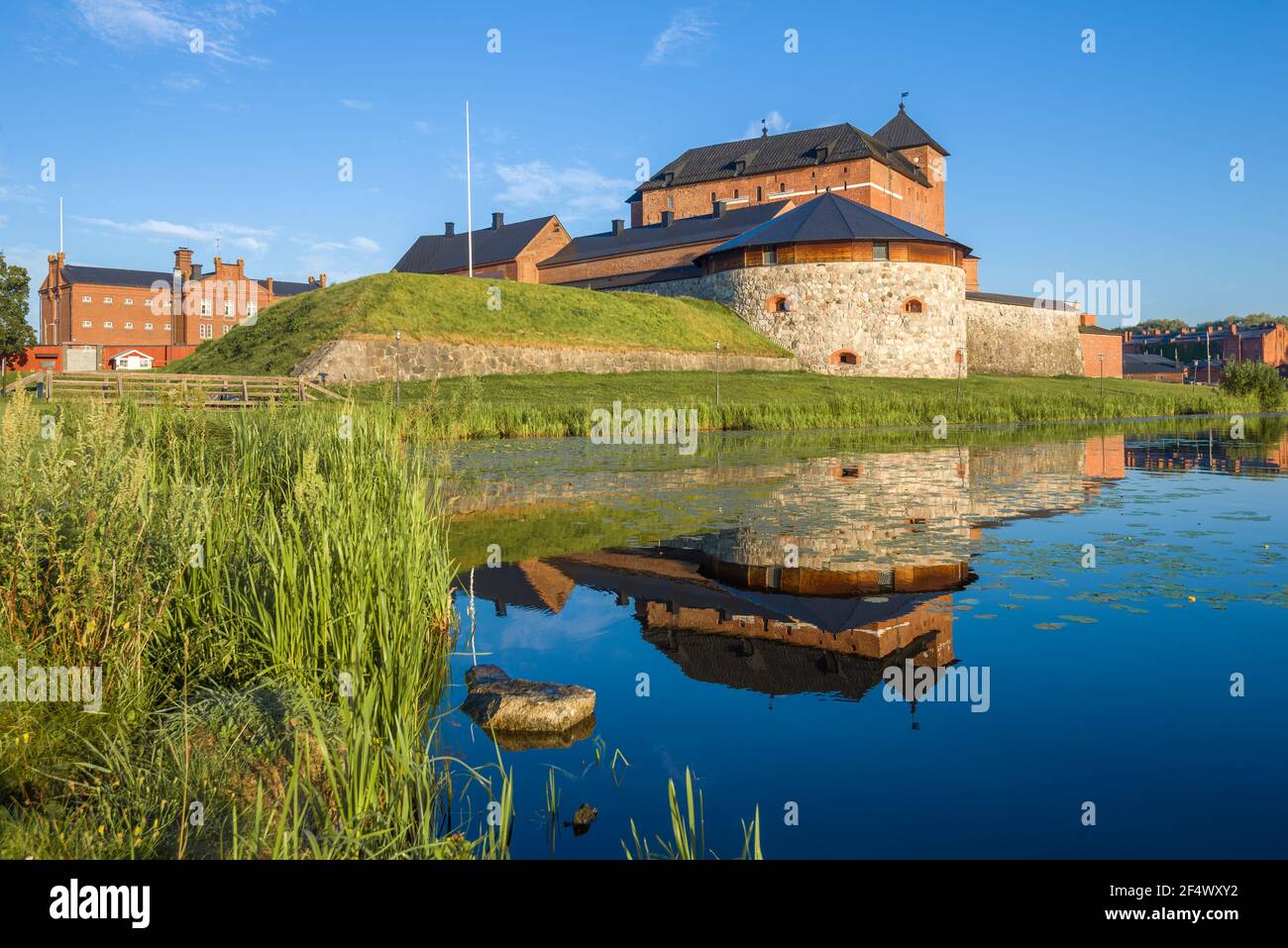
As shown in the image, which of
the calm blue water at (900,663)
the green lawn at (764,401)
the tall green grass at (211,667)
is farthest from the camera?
the green lawn at (764,401)

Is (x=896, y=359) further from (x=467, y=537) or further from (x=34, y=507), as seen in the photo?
(x=34, y=507)

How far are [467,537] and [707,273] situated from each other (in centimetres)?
4264

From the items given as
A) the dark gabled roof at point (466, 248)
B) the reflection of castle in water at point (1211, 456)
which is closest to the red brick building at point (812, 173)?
the dark gabled roof at point (466, 248)

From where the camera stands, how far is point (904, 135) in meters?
72.2

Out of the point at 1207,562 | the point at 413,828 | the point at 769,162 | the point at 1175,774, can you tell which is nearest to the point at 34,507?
the point at 413,828

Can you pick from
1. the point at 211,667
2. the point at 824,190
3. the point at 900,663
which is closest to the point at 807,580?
the point at 900,663

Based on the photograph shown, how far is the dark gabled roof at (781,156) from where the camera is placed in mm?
63656

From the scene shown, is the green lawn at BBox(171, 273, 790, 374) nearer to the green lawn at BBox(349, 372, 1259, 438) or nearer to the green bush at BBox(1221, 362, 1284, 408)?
the green lawn at BBox(349, 372, 1259, 438)

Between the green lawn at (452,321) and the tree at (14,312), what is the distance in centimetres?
2998

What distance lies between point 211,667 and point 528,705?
1.72 m

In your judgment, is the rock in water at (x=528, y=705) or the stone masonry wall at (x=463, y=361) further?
the stone masonry wall at (x=463, y=361)

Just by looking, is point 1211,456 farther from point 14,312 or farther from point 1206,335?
point 1206,335

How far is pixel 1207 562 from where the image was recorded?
809cm

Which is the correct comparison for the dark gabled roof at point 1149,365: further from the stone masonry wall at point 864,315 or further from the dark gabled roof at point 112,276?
the dark gabled roof at point 112,276
